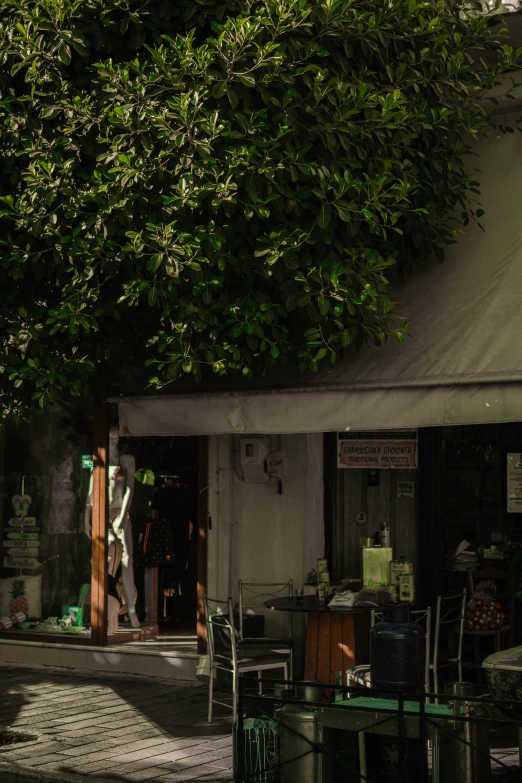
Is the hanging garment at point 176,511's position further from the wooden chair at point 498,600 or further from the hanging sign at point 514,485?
the hanging sign at point 514,485

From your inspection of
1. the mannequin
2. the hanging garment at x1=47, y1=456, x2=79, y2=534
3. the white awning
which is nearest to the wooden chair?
the white awning

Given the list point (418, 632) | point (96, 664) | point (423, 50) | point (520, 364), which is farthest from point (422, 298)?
point (96, 664)

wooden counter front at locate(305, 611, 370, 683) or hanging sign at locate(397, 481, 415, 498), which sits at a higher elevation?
hanging sign at locate(397, 481, 415, 498)

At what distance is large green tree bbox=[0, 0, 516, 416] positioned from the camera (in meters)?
7.96

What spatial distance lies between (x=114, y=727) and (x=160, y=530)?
348 centimetres

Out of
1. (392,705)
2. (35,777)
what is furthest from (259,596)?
(392,705)

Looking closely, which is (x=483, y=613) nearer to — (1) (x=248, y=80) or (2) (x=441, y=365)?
(2) (x=441, y=365)

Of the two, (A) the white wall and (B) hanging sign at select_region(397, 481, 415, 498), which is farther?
(A) the white wall

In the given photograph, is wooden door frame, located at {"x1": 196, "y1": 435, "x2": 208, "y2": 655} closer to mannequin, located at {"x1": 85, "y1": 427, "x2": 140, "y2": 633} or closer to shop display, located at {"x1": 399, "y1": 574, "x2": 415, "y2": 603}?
mannequin, located at {"x1": 85, "y1": 427, "x2": 140, "y2": 633}

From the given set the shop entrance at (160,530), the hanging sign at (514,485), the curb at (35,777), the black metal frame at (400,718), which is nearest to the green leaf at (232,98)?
the black metal frame at (400,718)

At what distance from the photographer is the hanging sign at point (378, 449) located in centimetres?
1039

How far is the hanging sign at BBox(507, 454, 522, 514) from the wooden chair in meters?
0.53

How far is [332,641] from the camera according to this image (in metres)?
9.37

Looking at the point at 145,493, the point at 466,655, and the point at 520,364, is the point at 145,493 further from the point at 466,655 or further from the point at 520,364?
the point at 520,364
